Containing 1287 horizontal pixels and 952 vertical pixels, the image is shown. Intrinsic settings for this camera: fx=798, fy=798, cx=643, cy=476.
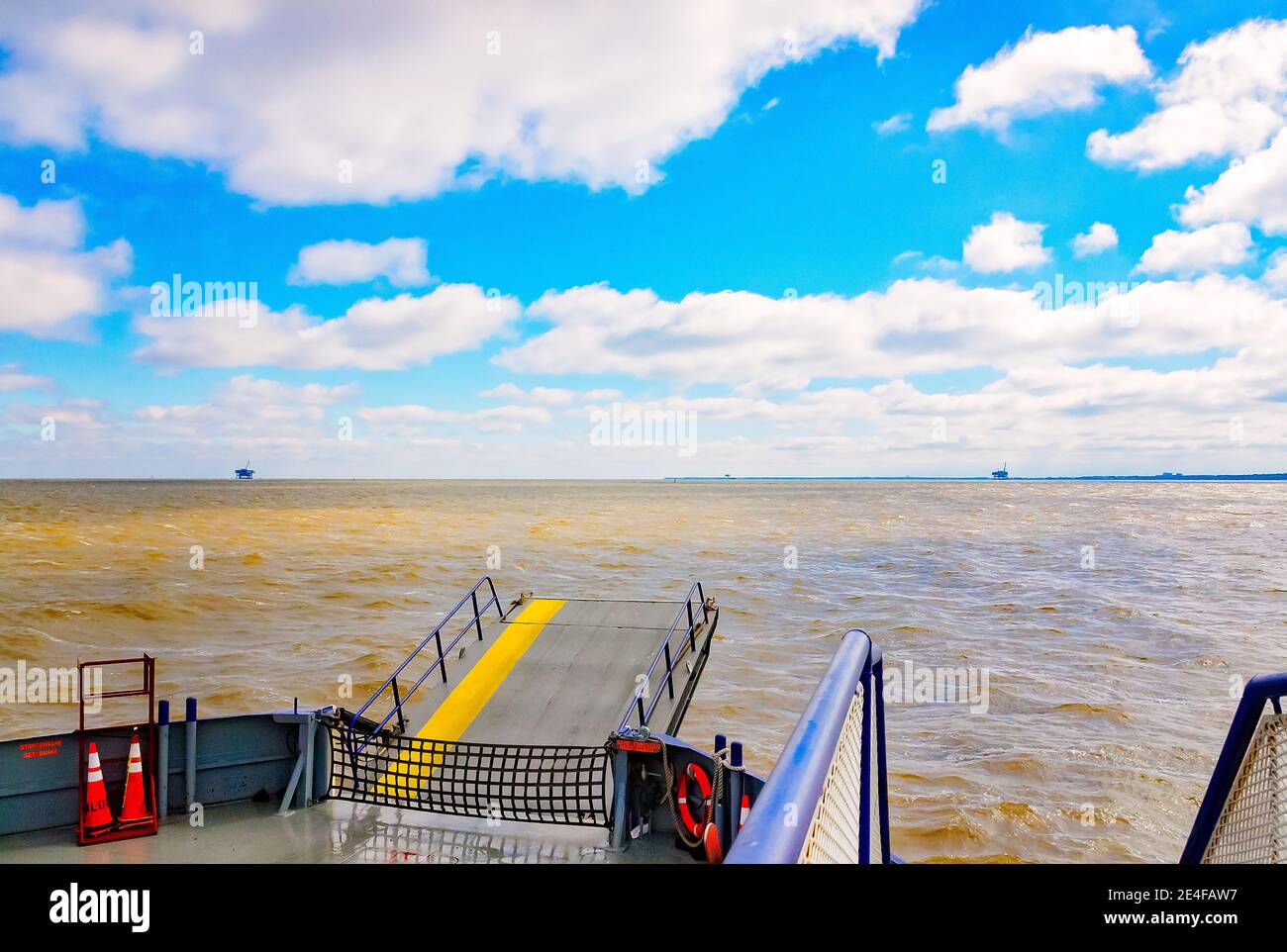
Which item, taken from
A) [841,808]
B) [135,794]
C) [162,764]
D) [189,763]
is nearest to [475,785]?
[189,763]

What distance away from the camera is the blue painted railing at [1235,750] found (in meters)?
2.80

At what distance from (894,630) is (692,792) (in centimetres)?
1468

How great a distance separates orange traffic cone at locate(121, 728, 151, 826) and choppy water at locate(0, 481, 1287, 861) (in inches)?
290

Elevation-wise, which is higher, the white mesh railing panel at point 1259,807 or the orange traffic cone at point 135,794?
the white mesh railing panel at point 1259,807

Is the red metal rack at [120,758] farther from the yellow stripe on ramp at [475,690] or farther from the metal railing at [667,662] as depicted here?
the metal railing at [667,662]

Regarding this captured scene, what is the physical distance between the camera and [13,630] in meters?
20.0

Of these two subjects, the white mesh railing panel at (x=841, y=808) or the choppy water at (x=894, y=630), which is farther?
the choppy water at (x=894, y=630)

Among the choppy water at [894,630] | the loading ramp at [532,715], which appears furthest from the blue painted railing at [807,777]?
the choppy water at [894,630]

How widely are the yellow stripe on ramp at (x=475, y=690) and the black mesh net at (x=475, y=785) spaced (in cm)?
6

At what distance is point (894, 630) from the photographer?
792 inches

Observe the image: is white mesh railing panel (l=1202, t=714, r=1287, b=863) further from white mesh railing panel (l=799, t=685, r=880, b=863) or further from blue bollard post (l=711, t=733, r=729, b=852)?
blue bollard post (l=711, t=733, r=729, b=852)

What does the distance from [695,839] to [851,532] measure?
1952 inches

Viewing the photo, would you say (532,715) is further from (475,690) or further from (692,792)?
(692,792)
